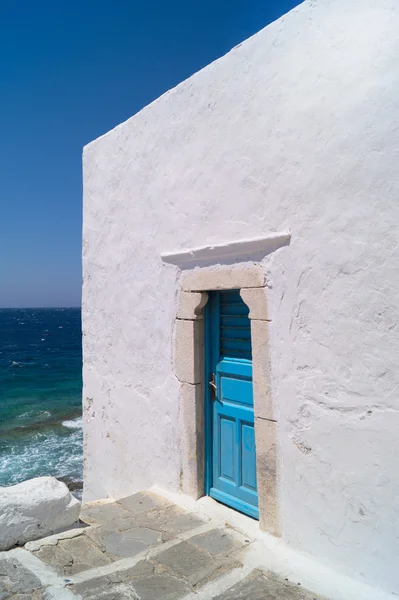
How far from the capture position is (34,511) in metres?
3.02

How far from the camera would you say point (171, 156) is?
13.4 feet

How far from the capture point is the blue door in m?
3.52

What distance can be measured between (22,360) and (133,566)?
3350cm

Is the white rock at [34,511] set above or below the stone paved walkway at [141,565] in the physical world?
above

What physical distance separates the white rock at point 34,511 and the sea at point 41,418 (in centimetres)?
768

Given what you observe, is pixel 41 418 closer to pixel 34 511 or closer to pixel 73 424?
pixel 73 424

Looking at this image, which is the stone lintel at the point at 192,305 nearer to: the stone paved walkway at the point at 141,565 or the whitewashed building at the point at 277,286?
the whitewashed building at the point at 277,286

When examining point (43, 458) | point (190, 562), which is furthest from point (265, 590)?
point (43, 458)

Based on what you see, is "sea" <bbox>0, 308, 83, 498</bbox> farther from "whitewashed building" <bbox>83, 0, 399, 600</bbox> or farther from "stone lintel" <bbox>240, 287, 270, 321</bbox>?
"stone lintel" <bbox>240, 287, 270, 321</bbox>

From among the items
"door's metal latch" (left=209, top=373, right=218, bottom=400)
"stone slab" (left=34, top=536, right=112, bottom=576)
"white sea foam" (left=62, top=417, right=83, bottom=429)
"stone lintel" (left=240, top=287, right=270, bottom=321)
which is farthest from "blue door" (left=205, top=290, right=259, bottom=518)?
"white sea foam" (left=62, top=417, right=83, bottom=429)

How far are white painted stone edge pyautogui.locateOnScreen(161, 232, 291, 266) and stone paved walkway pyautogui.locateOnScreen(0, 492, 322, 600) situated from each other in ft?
6.48

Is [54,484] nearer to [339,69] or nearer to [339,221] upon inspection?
[339,221]

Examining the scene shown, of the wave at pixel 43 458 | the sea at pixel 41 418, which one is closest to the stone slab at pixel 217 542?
the sea at pixel 41 418

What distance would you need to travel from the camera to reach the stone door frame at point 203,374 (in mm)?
3156
